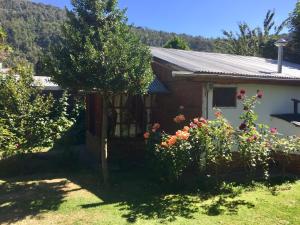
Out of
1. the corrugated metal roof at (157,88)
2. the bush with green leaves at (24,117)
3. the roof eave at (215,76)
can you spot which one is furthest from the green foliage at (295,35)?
the bush with green leaves at (24,117)

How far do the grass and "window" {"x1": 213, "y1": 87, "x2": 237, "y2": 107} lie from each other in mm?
2771

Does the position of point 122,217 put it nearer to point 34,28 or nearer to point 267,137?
point 267,137

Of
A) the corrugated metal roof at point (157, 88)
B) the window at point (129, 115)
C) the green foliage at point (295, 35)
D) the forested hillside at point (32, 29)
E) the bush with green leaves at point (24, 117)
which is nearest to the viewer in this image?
the bush with green leaves at point (24, 117)

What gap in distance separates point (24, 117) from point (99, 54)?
333 cm

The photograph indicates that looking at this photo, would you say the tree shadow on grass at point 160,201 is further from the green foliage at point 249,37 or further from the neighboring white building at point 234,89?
the green foliage at point 249,37

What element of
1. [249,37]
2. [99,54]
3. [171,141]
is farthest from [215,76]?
[249,37]

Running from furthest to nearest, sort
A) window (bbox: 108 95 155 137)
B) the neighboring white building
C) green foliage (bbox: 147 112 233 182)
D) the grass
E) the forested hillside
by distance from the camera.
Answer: the forested hillside < window (bbox: 108 95 155 137) < the neighboring white building < green foliage (bbox: 147 112 233 182) < the grass

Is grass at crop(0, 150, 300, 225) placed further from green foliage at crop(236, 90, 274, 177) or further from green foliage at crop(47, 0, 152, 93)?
green foliage at crop(47, 0, 152, 93)

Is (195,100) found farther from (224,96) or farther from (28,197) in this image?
(28,197)

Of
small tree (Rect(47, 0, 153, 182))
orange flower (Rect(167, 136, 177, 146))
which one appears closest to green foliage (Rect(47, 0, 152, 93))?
small tree (Rect(47, 0, 153, 182))

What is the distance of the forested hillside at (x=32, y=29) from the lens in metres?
72.1

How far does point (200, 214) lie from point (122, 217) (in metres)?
1.55

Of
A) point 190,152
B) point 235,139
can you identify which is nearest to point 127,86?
point 190,152

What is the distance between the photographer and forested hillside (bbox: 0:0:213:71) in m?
72.1
